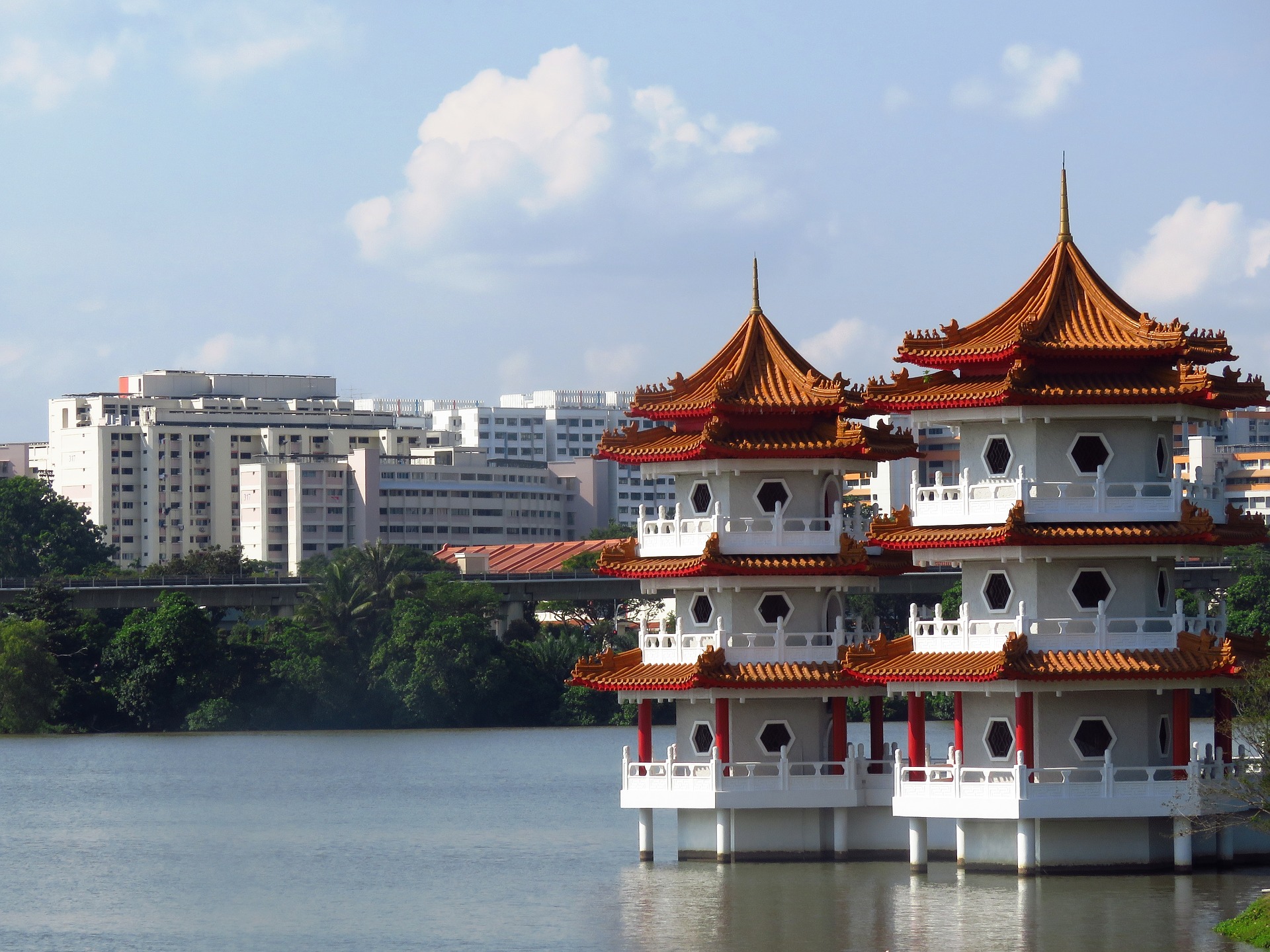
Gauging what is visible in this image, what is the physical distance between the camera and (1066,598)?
135ft

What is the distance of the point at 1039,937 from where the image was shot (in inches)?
1389

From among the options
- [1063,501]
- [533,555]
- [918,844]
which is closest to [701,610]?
[918,844]

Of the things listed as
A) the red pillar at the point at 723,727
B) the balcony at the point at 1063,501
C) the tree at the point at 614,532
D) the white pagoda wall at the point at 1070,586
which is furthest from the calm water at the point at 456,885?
the tree at the point at 614,532

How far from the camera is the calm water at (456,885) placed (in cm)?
3703

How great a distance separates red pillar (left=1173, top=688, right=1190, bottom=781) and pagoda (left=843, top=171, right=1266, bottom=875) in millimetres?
41

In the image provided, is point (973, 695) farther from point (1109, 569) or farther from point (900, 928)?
point (900, 928)

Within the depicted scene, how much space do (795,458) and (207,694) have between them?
200 feet

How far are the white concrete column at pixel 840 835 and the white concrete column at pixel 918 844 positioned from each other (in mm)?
1976

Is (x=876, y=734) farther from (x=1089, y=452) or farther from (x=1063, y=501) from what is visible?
(x=1089, y=452)

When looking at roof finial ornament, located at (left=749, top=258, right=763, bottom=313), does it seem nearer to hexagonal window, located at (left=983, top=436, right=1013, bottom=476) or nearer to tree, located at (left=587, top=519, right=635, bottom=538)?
hexagonal window, located at (left=983, top=436, right=1013, bottom=476)

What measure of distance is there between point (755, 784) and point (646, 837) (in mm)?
3628

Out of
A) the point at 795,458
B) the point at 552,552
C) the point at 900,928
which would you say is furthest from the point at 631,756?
the point at 552,552

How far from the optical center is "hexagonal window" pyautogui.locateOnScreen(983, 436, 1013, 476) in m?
42.1

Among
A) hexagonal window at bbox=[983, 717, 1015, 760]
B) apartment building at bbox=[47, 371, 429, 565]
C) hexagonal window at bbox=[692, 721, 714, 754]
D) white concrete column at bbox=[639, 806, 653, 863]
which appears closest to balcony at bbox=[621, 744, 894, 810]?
hexagonal window at bbox=[692, 721, 714, 754]
